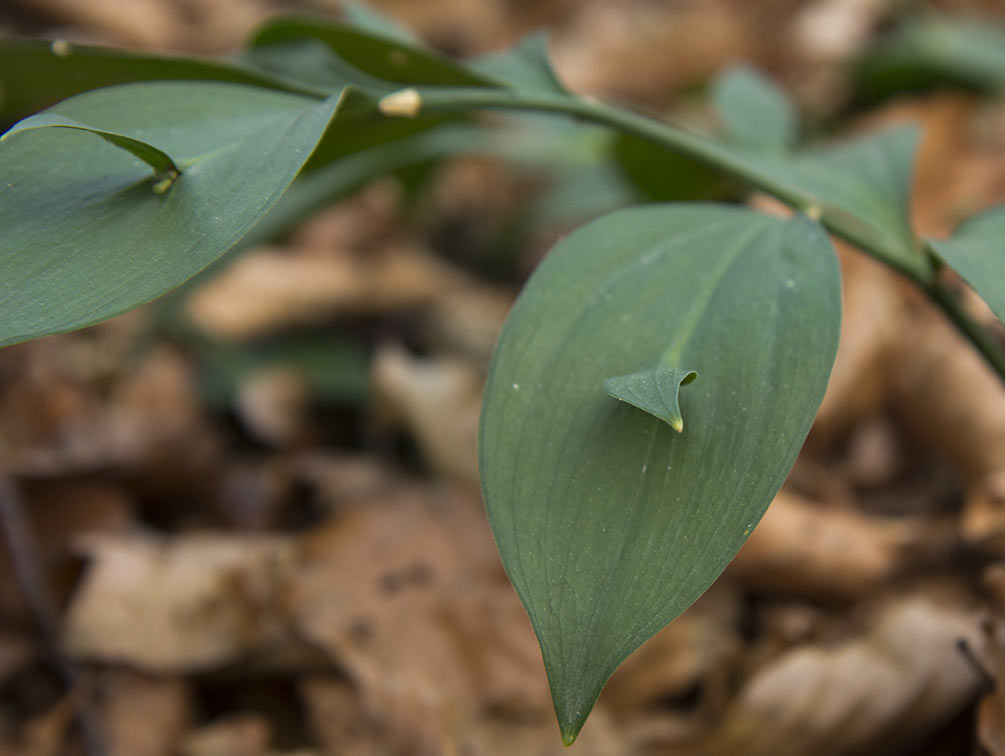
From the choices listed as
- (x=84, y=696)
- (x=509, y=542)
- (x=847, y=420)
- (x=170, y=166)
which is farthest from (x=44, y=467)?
(x=847, y=420)

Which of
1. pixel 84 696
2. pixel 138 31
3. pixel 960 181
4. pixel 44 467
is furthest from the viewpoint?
pixel 138 31

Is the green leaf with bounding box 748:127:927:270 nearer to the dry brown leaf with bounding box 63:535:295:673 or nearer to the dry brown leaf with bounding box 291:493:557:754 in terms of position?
the dry brown leaf with bounding box 291:493:557:754

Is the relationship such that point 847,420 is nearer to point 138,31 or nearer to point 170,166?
point 170,166

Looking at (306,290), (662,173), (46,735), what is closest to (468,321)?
(306,290)

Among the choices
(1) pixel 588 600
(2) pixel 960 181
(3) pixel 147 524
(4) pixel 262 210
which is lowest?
(3) pixel 147 524

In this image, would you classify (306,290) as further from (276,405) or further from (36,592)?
(36,592)

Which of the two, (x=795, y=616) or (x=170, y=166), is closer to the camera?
(x=170, y=166)

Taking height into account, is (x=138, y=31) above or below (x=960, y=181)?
above
